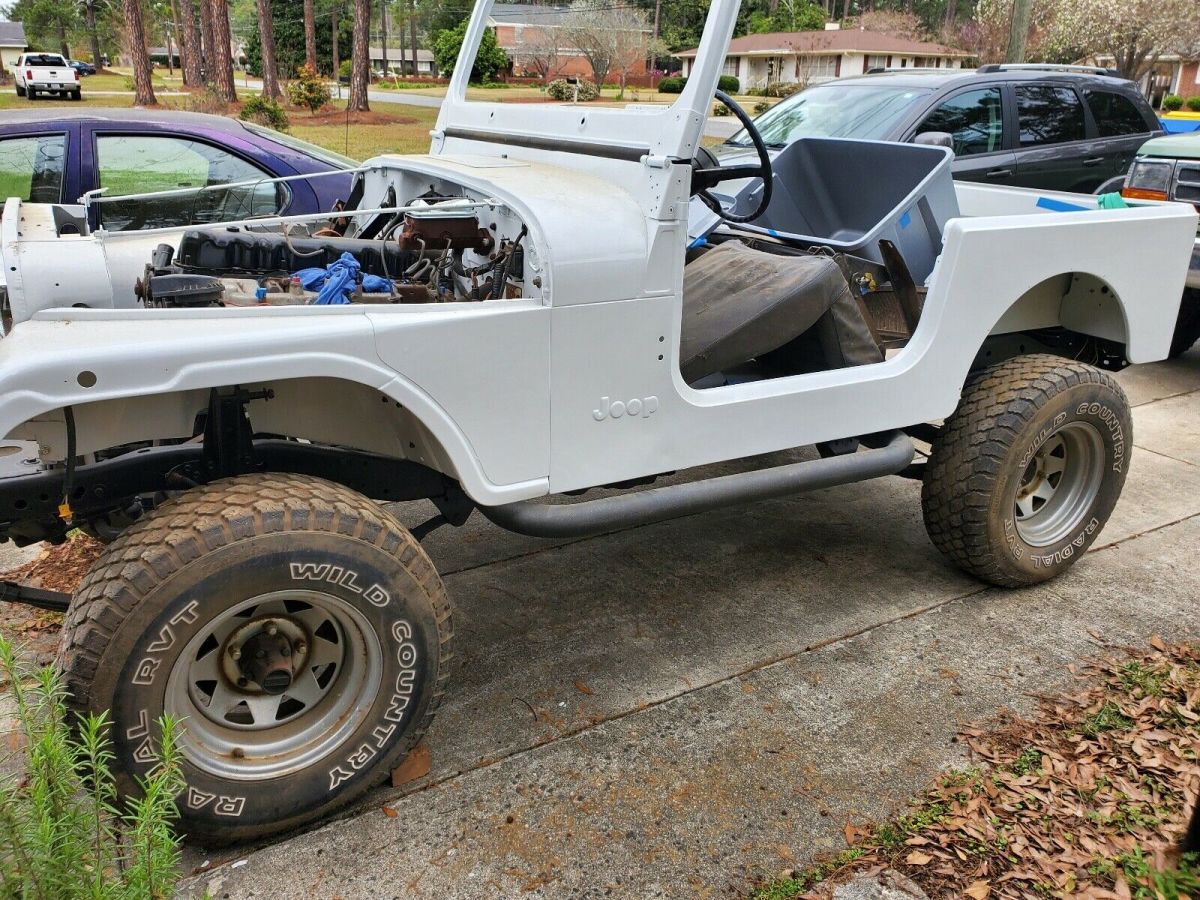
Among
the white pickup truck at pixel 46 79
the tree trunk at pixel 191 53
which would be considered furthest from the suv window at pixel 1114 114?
the white pickup truck at pixel 46 79

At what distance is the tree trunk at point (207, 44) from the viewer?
2330cm

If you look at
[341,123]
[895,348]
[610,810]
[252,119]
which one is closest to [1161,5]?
[341,123]

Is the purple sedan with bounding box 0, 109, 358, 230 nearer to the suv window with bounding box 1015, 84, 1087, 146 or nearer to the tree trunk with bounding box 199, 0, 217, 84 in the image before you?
the suv window with bounding box 1015, 84, 1087, 146

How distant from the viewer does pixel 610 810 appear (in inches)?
104

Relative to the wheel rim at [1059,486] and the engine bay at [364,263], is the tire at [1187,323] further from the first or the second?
the engine bay at [364,263]

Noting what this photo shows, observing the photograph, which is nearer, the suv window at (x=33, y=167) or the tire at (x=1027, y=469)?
the tire at (x=1027, y=469)

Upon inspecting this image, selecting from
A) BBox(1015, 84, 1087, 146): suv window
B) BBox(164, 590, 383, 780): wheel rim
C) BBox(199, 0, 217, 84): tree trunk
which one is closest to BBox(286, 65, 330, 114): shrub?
BBox(199, 0, 217, 84): tree trunk

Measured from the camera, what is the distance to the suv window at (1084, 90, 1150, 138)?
25.3 feet

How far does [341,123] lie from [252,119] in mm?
3276

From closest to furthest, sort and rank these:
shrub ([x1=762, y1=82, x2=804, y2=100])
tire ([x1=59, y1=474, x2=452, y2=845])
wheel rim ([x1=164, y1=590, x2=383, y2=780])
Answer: tire ([x1=59, y1=474, x2=452, y2=845])
wheel rim ([x1=164, y1=590, x2=383, y2=780])
shrub ([x1=762, y1=82, x2=804, y2=100])

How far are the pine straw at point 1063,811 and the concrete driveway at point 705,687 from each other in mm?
112

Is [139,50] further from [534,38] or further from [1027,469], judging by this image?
[1027,469]

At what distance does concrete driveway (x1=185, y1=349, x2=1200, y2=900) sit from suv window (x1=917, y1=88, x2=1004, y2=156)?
319 centimetres

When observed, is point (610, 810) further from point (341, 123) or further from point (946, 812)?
point (341, 123)
